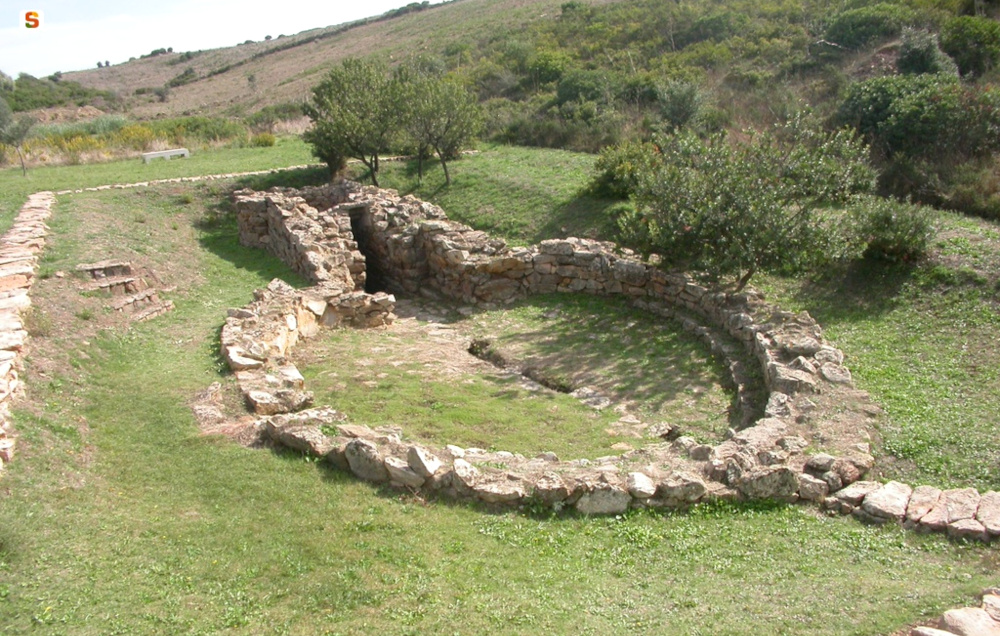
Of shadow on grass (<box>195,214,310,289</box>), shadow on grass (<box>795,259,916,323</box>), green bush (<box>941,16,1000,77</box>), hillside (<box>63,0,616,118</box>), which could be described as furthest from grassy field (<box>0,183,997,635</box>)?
hillside (<box>63,0,616,118</box>)

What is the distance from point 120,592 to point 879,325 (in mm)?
11407

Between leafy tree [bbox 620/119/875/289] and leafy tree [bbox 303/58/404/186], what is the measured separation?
11.6 m

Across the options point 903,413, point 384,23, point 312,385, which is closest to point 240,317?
point 312,385

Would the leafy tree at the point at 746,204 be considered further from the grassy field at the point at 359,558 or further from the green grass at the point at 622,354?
the grassy field at the point at 359,558

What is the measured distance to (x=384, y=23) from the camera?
80000mm

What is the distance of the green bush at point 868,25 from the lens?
27141 mm

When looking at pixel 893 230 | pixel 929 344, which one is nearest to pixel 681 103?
pixel 893 230

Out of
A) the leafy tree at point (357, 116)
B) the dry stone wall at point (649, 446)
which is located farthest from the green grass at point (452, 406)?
the leafy tree at point (357, 116)

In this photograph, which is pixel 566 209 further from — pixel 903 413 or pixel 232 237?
pixel 903 413

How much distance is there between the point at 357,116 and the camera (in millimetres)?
23078

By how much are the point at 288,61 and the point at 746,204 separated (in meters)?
66.0

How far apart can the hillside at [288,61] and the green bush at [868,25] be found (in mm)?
28852

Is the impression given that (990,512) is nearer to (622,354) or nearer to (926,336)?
(926,336)

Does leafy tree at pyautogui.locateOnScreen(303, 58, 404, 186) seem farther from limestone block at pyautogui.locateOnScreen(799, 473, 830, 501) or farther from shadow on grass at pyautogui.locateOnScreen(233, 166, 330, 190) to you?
limestone block at pyautogui.locateOnScreen(799, 473, 830, 501)
